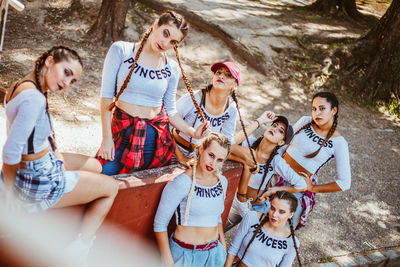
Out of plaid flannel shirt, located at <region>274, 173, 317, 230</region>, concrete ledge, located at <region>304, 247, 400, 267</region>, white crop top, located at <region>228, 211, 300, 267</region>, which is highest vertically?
plaid flannel shirt, located at <region>274, 173, 317, 230</region>

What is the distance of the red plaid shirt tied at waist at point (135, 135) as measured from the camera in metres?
3.20

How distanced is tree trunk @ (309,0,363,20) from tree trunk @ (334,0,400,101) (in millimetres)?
4655

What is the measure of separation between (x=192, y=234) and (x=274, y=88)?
19.2ft

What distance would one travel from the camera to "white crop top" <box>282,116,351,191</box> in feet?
13.5

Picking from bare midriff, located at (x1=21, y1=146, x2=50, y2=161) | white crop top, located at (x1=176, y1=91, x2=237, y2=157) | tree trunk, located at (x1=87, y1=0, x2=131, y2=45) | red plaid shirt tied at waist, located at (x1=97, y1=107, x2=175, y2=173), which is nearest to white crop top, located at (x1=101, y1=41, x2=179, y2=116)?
red plaid shirt tied at waist, located at (x1=97, y1=107, x2=175, y2=173)

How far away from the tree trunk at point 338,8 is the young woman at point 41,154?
1341cm

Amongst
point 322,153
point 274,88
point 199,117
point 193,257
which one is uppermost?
point 199,117

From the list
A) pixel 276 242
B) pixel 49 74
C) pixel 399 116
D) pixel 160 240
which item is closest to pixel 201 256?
pixel 160 240

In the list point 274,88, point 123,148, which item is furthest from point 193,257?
point 274,88

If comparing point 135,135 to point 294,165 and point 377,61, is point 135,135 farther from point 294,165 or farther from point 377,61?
point 377,61

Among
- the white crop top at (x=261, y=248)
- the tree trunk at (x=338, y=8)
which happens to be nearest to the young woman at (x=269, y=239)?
the white crop top at (x=261, y=248)

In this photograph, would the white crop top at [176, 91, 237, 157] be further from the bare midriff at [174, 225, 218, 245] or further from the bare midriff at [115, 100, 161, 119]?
the bare midriff at [174, 225, 218, 245]

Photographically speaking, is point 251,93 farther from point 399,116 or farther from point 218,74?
point 218,74

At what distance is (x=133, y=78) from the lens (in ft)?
10.0
